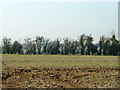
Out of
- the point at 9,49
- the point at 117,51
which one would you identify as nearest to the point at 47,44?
the point at 9,49

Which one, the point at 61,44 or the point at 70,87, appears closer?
the point at 70,87

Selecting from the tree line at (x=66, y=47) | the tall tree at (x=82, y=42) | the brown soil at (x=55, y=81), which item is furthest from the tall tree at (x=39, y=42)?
the brown soil at (x=55, y=81)

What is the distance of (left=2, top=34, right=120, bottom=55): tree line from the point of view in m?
38.6

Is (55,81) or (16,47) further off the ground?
(16,47)

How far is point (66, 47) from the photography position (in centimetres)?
4181

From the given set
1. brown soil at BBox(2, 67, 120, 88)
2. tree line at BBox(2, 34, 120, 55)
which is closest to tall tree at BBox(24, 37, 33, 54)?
tree line at BBox(2, 34, 120, 55)

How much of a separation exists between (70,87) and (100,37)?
120 ft

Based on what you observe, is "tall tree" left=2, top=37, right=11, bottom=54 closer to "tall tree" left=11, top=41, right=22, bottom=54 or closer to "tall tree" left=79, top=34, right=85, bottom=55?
"tall tree" left=11, top=41, right=22, bottom=54

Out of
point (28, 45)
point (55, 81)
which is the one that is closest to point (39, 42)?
point (28, 45)

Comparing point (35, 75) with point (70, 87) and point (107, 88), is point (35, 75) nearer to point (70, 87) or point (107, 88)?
point (70, 87)

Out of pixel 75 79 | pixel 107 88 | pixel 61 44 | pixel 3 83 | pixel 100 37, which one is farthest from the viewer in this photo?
pixel 100 37

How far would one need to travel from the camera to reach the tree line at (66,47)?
38.6m

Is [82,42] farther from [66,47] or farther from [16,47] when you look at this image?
[16,47]

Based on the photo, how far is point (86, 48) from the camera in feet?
138
